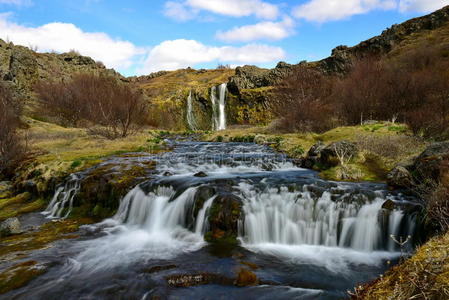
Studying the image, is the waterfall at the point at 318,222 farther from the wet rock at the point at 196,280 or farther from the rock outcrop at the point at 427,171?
the wet rock at the point at 196,280

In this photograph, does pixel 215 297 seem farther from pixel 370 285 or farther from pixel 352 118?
pixel 352 118

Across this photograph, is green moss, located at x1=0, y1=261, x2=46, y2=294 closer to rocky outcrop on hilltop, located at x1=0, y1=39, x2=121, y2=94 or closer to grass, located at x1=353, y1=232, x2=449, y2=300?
grass, located at x1=353, y1=232, x2=449, y2=300

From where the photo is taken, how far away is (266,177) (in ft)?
33.3

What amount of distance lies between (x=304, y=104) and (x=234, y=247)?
1921 cm

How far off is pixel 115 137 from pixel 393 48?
177 ft

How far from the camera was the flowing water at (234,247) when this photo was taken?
503 cm

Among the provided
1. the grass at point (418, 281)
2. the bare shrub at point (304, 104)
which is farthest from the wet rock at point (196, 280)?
the bare shrub at point (304, 104)

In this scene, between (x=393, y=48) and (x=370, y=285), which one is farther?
(x=393, y=48)

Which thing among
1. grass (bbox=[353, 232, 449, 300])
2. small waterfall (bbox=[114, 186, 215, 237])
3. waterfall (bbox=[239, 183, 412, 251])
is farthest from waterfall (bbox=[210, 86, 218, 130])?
grass (bbox=[353, 232, 449, 300])

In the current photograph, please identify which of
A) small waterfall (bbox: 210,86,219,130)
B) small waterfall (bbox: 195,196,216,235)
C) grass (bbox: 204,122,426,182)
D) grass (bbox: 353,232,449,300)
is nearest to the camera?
grass (bbox: 353,232,449,300)

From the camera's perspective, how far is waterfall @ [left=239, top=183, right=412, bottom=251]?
6.73 meters

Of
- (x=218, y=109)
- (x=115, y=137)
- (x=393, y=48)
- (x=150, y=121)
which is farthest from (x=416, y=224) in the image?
(x=393, y=48)

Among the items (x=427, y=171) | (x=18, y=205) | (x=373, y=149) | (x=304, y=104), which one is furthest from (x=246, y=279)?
(x=304, y=104)

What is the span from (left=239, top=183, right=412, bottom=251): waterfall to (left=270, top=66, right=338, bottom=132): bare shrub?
16526mm
